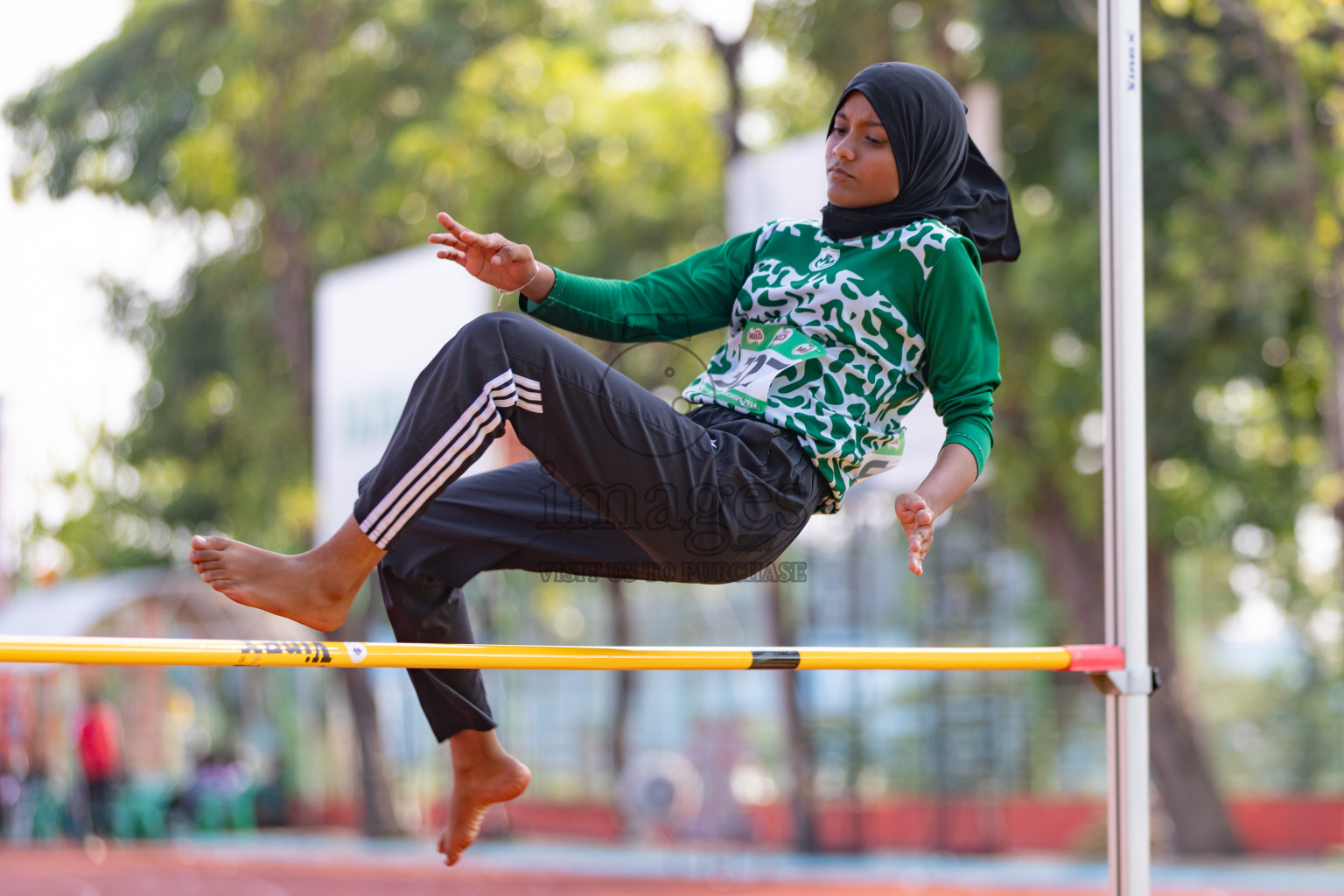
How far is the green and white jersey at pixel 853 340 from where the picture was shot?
2771mm

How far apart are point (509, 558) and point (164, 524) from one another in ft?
52.2

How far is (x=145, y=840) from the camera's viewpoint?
17406mm

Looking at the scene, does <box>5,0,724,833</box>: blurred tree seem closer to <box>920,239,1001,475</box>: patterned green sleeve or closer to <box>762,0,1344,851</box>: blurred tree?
<box>762,0,1344,851</box>: blurred tree

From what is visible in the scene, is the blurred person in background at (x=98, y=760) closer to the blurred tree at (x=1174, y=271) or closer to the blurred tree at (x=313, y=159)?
the blurred tree at (x=313, y=159)

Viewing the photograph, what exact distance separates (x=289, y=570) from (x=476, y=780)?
781 millimetres

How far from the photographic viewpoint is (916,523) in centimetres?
251

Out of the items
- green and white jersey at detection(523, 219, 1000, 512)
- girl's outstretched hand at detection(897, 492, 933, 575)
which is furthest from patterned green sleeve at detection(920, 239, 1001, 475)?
girl's outstretched hand at detection(897, 492, 933, 575)

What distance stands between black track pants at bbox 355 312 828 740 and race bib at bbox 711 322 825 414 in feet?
0.12

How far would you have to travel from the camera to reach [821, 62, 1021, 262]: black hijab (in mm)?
2807

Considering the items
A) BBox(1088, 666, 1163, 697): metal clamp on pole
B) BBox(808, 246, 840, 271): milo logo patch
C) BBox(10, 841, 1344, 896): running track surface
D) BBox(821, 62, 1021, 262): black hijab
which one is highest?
BBox(821, 62, 1021, 262): black hijab

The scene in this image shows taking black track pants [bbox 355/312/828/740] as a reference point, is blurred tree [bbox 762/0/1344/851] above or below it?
above

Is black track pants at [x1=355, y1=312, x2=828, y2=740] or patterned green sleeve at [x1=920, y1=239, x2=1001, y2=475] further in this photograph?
patterned green sleeve at [x1=920, y1=239, x2=1001, y2=475]

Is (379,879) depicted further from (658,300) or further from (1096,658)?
(658,300)

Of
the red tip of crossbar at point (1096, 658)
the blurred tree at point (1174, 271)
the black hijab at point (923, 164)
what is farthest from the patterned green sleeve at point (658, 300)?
the blurred tree at point (1174, 271)
